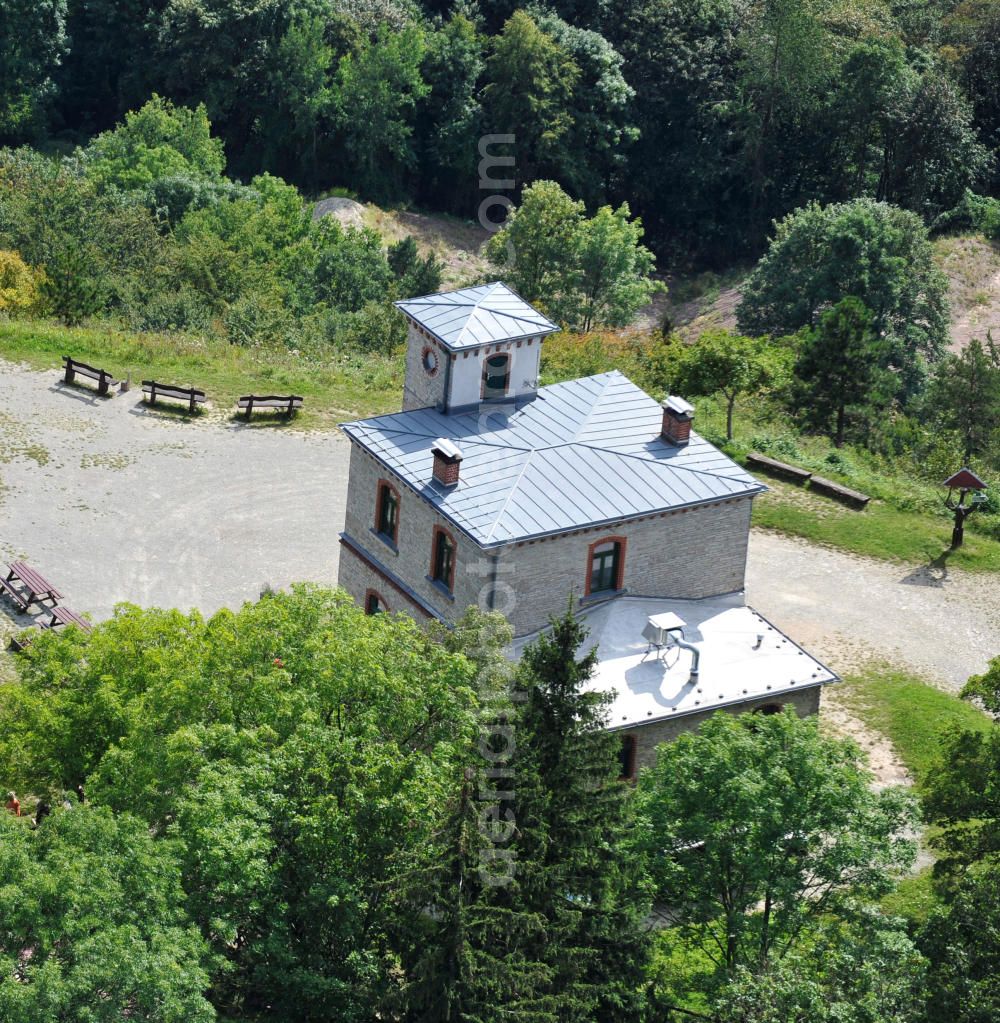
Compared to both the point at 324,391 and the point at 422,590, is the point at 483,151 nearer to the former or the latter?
the point at 324,391

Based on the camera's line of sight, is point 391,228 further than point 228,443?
Yes

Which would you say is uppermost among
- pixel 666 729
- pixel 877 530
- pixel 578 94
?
pixel 578 94

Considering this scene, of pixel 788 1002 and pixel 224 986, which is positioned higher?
pixel 788 1002

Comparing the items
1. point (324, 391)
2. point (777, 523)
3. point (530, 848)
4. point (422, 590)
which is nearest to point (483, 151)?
point (324, 391)

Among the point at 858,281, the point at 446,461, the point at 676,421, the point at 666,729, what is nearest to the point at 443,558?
the point at 446,461

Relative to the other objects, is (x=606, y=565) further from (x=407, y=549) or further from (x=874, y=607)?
(x=874, y=607)

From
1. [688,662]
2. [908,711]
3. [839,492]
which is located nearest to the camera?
[688,662]

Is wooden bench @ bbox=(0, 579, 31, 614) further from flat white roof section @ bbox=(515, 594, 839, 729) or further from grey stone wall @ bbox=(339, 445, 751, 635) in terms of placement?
flat white roof section @ bbox=(515, 594, 839, 729)
